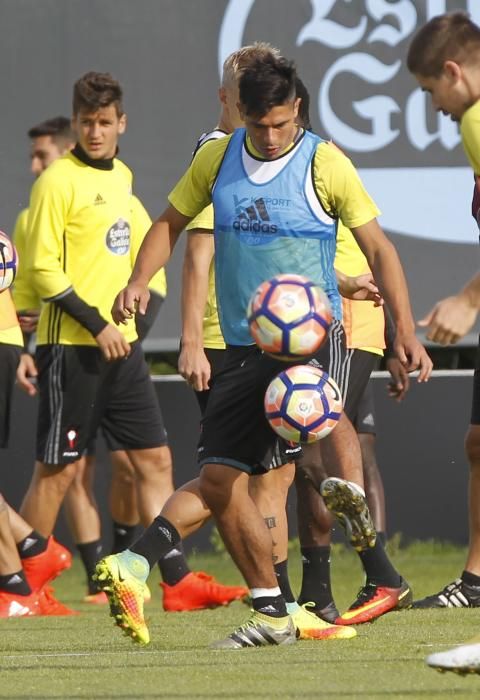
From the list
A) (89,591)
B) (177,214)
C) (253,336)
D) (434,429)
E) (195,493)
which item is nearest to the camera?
(253,336)

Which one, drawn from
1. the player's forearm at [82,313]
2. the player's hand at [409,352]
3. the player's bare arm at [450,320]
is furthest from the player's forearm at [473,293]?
the player's forearm at [82,313]

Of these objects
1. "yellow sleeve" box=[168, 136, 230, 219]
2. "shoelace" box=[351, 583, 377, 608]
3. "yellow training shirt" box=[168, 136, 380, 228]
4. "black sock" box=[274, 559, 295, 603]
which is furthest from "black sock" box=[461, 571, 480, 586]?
"yellow sleeve" box=[168, 136, 230, 219]

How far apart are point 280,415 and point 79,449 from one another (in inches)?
123

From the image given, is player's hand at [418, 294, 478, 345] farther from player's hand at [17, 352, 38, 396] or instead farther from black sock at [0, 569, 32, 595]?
player's hand at [17, 352, 38, 396]

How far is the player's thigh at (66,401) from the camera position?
356 inches

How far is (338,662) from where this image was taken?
5902 millimetres

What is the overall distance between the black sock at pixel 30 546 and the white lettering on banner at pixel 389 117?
3.48 m

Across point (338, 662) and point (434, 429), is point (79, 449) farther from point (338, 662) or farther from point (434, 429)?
point (338, 662)

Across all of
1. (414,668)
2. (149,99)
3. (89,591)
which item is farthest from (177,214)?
(149,99)

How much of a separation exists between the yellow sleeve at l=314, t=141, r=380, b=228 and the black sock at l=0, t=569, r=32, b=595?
3.04 m

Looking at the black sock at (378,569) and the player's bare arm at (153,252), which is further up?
the player's bare arm at (153,252)

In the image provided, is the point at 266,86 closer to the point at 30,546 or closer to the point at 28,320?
the point at 30,546

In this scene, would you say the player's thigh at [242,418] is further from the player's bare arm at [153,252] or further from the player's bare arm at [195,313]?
the player's bare arm at [195,313]

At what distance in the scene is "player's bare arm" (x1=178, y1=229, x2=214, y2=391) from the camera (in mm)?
7133
